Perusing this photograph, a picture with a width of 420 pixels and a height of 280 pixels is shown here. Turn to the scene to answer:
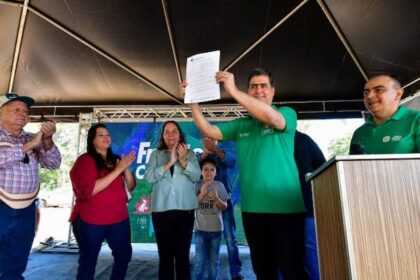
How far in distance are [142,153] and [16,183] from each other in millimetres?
3251

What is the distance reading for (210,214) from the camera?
3305 millimetres

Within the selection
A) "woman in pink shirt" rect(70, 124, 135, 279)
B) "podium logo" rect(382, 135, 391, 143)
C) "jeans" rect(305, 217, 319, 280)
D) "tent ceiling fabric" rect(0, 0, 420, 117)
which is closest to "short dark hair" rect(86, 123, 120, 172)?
"woman in pink shirt" rect(70, 124, 135, 279)

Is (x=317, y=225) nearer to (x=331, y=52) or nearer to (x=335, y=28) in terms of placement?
(x=335, y=28)

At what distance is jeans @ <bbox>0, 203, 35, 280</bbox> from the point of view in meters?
2.15

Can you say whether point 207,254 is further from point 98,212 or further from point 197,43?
point 197,43

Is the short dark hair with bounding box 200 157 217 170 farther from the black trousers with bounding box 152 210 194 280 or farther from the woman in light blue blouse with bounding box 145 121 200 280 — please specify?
the black trousers with bounding box 152 210 194 280

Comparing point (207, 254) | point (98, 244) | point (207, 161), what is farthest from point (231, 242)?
point (98, 244)

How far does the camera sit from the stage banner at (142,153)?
17.3 feet

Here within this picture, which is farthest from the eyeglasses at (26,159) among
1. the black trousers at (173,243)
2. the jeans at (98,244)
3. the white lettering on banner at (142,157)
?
the white lettering on banner at (142,157)

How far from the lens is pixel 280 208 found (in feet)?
5.13

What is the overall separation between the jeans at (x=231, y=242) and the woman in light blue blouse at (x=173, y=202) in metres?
1.32

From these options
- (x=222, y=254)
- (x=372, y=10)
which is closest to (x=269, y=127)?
(x=372, y=10)

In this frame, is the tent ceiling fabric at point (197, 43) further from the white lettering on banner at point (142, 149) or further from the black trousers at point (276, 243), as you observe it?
the black trousers at point (276, 243)

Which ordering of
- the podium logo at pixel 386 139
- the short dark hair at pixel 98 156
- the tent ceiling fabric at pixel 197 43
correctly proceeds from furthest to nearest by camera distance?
the tent ceiling fabric at pixel 197 43, the short dark hair at pixel 98 156, the podium logo at pixel 386 139
